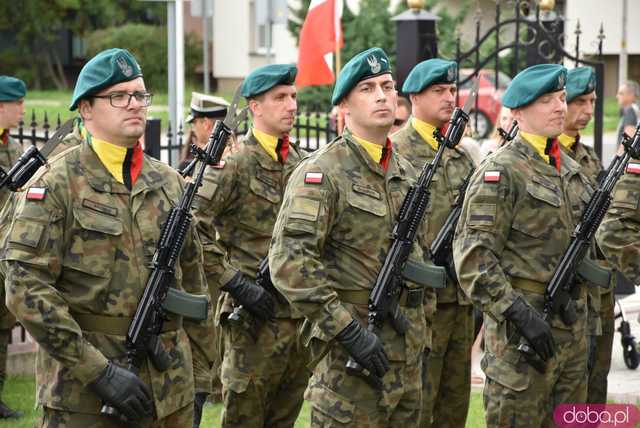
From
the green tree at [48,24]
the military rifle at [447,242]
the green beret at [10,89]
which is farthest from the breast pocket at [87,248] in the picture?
the green tree at [48,24]

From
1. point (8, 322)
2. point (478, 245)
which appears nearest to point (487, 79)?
point (8, 322)

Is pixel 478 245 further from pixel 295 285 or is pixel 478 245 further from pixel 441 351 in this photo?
pixel 441 351

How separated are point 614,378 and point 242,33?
3129 cm

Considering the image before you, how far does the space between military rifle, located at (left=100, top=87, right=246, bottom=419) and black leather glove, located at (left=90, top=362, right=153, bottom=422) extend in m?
0.06

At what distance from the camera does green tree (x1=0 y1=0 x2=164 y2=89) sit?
131ft

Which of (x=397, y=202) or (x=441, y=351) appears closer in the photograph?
(x=397, y=202)

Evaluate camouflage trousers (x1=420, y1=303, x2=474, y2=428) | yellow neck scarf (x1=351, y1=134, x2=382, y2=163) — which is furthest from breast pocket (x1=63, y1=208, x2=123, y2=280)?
camouflage trousers (x1=420, y1=303, x2=474, y2=428)

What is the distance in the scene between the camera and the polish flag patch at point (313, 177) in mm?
5620

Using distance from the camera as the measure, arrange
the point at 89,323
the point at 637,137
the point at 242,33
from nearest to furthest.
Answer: the point at 89,323 < the point at 637,137 < the point at 242,33

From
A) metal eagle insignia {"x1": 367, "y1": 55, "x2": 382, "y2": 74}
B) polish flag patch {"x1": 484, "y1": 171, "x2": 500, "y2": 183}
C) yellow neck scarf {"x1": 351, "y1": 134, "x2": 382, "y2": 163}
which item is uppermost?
metal eagle insignia {"x1": 367, "y1": 55, "x2": 382, "y2": 74}

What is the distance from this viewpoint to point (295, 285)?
545cm

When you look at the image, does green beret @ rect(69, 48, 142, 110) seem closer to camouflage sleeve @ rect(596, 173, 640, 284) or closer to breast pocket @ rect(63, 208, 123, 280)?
breast pocket @ rect(63, 208, 123, 280)

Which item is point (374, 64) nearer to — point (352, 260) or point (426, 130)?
point (352, 260)

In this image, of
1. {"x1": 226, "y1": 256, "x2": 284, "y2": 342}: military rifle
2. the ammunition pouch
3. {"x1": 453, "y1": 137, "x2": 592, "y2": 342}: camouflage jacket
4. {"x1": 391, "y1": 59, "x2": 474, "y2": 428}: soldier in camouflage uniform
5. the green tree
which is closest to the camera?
the ammunition pouch
